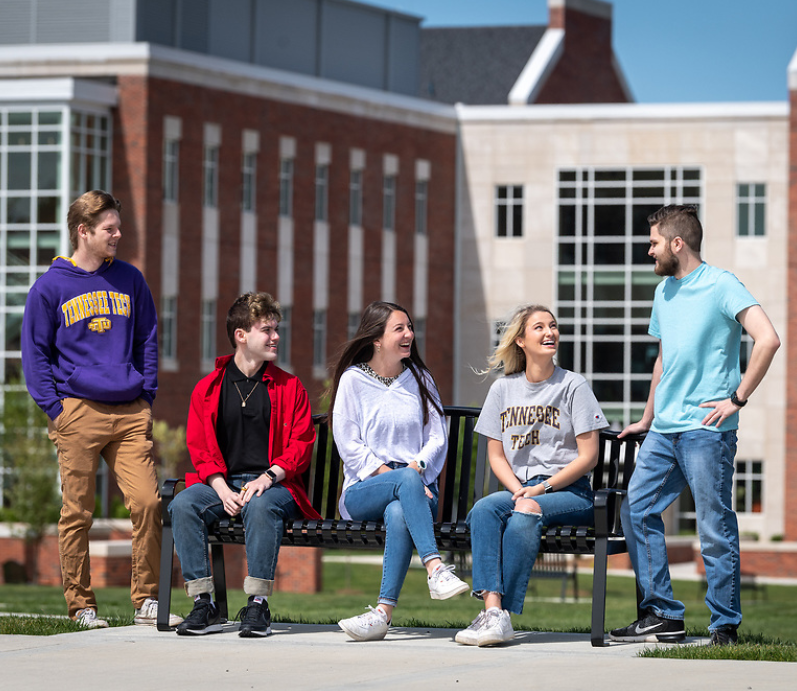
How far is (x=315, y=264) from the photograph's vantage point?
44688mm

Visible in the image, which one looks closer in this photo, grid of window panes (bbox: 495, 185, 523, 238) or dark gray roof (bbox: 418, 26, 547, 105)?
A: grid of window panes (bbox: 495, 185, 523, 238)

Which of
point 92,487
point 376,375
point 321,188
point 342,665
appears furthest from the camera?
point 321,188

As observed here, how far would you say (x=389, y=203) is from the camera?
155 ft

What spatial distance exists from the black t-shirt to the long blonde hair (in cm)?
122

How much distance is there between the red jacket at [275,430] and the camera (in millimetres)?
8258

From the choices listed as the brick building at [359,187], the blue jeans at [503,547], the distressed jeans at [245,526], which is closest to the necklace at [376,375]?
the distressed jeans at [245,526]

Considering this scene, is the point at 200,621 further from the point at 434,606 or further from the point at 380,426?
the point at 434,606

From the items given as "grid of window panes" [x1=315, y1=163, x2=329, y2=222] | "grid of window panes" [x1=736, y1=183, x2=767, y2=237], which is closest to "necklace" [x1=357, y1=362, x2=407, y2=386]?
"grid of window panes" [x1=315, y1=163, x2=329, y2=222]

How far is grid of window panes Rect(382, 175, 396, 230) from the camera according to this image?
46938 mm

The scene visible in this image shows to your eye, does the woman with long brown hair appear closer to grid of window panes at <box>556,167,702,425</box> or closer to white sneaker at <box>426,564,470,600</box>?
white sneaker at <box>426,564,470,600</box>

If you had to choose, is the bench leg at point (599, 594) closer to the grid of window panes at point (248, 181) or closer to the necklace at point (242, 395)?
the necklace at point (242, 395)

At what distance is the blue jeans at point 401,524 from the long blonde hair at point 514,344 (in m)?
0.83

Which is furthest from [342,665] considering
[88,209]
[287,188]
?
[287,188]

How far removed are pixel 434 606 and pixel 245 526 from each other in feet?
41.4
